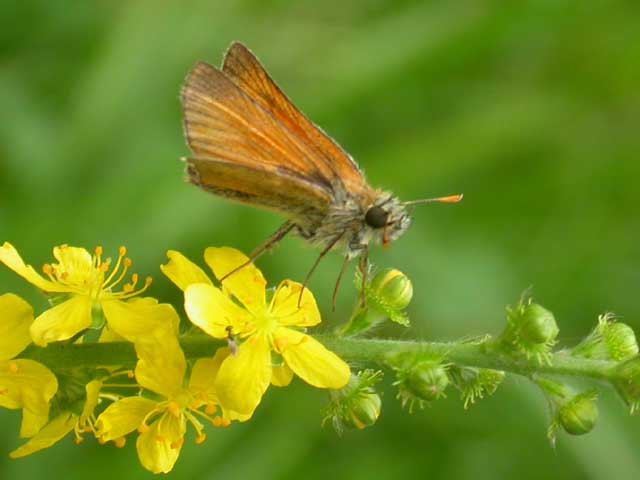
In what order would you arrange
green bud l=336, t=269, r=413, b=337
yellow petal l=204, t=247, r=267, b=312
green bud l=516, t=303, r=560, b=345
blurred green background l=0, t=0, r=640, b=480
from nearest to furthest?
green bud l=516, t=303, r=560, b=345, green bud l=336, t=269, r=413, b=337, yellow petal l=204, t=247, r=267, b=312, blurred green background l=0, t=0, r=640, b=480

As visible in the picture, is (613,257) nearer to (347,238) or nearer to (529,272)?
(529,272)

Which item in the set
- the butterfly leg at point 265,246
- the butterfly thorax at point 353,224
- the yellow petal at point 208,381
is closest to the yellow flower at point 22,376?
the yellow petal at point 208,381

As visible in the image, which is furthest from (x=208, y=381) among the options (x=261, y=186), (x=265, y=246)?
(x=261, y=186)

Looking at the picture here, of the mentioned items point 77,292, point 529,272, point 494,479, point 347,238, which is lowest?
point 494,479

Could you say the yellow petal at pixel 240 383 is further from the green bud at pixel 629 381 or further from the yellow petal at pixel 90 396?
the green bud at pixel 629 381

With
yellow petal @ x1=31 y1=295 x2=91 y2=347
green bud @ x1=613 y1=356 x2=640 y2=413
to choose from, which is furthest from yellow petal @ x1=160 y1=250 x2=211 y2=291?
green bud @ x1=613 y1=356 x2=640 y2=413

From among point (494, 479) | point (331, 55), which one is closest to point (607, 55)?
point (331, 55)

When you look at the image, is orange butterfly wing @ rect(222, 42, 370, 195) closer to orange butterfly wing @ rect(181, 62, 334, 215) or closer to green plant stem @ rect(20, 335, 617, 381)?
orange butterfly wing @ rect(181, 62, 334, 215)
